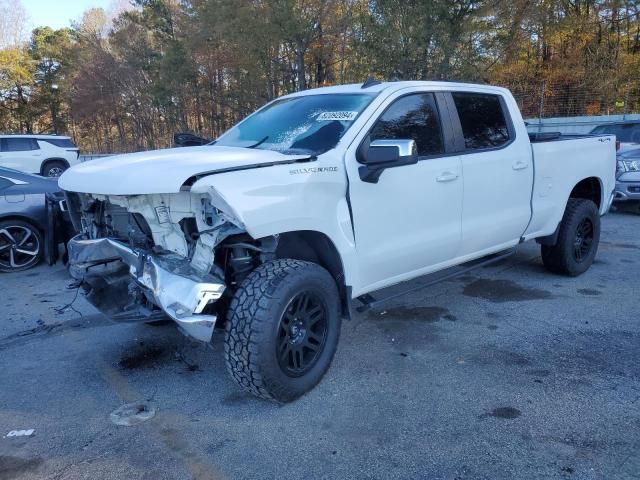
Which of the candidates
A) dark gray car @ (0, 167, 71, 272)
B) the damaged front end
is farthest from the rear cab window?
the damaged front end

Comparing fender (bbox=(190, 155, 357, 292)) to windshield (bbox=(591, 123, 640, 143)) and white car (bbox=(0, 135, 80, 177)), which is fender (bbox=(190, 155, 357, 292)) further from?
white car (bbox=(0, 135, 80, 177))

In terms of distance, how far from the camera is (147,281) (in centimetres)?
304

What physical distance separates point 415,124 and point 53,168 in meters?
16.8

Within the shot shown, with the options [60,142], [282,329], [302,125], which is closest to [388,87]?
[302,125]

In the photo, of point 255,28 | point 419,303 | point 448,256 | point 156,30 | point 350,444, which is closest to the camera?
point 350,444

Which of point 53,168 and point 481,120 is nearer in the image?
point 481,120

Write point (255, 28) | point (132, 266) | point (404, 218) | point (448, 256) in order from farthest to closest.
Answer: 1. point (255, 28)
2. point (448, 256)
3. point (404, 218)
4. point (132, 266)

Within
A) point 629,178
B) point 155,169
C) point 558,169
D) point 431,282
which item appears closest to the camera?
point 155,169

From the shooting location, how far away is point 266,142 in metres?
3.90

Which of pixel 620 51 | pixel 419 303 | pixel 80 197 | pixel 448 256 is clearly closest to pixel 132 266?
pixel 80 197

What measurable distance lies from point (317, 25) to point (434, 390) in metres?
20.0

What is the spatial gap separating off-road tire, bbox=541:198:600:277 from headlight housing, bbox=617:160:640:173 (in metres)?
4.57

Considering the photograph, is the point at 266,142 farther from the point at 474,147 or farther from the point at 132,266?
the point at 474,147

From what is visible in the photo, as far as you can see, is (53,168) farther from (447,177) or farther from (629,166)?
(447,177)
